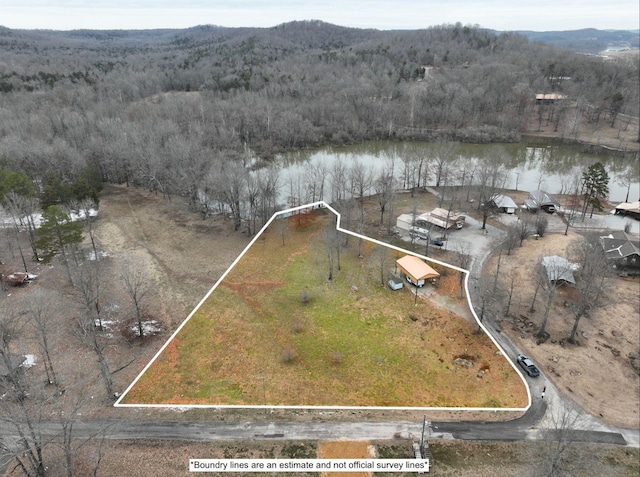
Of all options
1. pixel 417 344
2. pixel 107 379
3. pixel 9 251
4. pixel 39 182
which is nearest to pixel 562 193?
pixel 417 344

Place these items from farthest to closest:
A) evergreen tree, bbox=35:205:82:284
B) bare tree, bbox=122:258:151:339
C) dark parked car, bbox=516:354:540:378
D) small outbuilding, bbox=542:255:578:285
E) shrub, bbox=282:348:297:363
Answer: evergreen tree, bbox=35:205:82:284 → small outbuilding, bbox=542:255:578:285 → bare tree, bbox=122:258:151:339 → shrub, bbox=282:348:297:363 → dark parked car, bbox=516:354:540:378

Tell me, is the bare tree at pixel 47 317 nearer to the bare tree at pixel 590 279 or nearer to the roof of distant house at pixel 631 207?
the bare tree at pixel 590 279

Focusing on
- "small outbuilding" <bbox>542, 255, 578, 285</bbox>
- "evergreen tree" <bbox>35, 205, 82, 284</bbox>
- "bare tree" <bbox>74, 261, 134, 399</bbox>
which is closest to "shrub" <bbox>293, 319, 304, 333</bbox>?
"bare tree" <bbox>74, 261, 134, 399</bbox>

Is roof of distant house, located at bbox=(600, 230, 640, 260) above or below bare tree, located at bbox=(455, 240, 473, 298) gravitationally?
above

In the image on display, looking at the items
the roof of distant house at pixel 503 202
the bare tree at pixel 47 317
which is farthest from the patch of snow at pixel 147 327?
the roof of distant house at pixel 503 202

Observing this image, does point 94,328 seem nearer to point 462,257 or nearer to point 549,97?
point 462,257

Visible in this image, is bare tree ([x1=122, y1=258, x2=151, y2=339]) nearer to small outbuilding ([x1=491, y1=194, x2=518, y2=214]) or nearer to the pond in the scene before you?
the pond

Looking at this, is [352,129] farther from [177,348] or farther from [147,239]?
[177,348]
